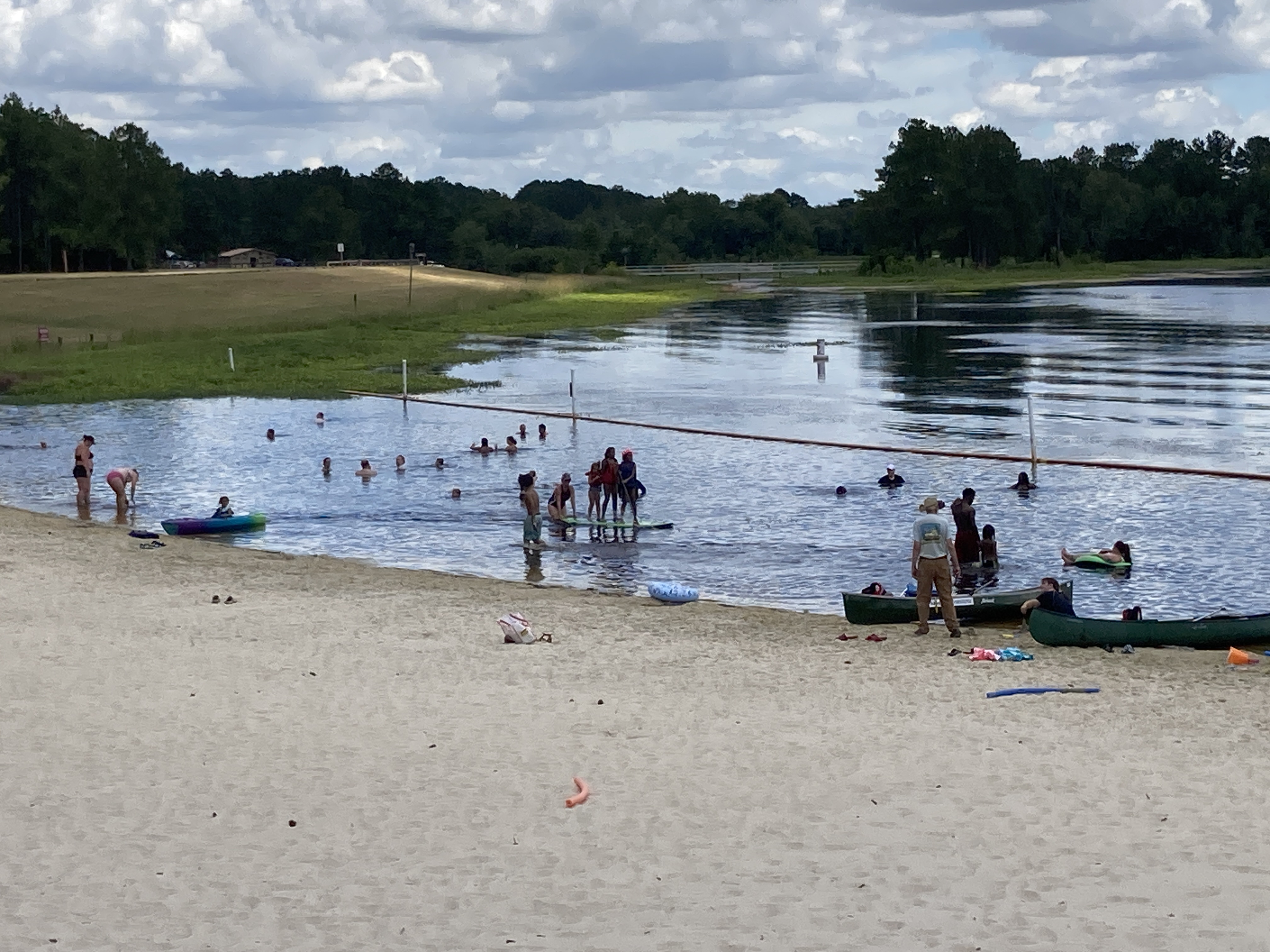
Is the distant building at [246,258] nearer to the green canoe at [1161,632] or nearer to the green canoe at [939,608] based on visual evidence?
the green canoe at [939,608]

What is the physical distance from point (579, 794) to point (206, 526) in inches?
698

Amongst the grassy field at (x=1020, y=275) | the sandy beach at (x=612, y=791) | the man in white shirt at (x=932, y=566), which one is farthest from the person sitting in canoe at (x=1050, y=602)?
the grassy field at (x=1020, y=275)

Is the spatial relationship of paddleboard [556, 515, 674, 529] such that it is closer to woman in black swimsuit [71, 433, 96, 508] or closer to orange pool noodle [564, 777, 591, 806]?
woman in black swimsuit [71, 433, 96, 508]

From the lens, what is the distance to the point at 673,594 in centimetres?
2219

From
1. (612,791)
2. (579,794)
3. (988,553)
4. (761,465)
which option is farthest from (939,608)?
(761,465)

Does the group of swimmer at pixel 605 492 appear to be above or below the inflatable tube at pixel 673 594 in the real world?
above

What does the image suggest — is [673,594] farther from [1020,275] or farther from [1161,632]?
[1020,275]

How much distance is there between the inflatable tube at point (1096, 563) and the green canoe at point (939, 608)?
4773mm

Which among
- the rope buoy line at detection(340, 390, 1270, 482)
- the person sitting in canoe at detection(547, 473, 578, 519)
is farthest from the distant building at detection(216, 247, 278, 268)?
the person sitting in canoe at detection(547, 473, 578, 519)

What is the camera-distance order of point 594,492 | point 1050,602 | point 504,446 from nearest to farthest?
1. point 1050,602
2. point 594,492
3. point 504,446

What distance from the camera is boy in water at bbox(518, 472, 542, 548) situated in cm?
2720

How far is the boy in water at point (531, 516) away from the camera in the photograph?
89.2 ft

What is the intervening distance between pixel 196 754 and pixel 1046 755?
7.43 meters

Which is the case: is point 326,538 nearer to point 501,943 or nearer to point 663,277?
point 501,943
